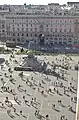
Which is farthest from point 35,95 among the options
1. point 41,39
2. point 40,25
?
point 40,25

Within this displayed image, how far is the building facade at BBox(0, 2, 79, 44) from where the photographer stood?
515 feet

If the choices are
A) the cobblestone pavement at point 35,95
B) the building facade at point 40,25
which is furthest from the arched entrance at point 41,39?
the cobblestone pavement at point 35,95

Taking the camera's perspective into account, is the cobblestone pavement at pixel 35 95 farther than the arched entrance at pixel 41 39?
No

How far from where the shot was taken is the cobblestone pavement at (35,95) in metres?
71.3

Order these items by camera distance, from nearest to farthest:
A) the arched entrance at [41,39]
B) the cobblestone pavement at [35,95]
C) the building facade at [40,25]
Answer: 1. the cobblestone pavement at [35,95]
2. the building facade at [40,25]
3. the arched entrance at [41,39]

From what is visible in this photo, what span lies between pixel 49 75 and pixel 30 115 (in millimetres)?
30213

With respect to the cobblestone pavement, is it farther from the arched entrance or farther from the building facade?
the arched entrance

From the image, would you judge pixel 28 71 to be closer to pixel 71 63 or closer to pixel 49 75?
pixel 49 75

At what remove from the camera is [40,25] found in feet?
523

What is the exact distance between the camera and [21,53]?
439ft

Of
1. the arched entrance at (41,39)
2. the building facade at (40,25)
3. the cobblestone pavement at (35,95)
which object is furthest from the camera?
the arched entrance at (41,39)

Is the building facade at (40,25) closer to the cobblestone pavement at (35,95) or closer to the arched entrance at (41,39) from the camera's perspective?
the arched entrance at (41,39)

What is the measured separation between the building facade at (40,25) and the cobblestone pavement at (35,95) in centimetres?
5407

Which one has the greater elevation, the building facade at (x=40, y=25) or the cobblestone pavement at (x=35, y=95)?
the building facade at (x=40, y=25)
